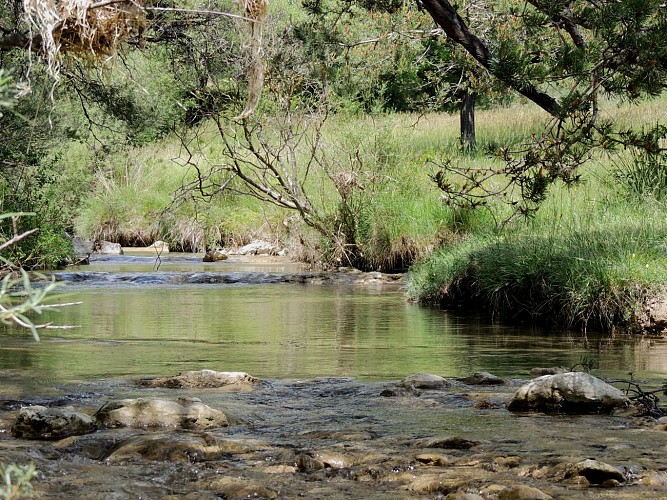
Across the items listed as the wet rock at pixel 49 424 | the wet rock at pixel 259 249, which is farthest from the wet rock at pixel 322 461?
the wet rock at pixel 259 249

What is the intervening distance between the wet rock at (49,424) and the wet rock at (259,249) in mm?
17195

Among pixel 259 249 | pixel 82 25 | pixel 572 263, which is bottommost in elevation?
pixel 572 263

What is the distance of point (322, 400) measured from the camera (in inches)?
227

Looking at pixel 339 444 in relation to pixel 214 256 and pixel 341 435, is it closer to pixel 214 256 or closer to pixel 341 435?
pixel 341 435

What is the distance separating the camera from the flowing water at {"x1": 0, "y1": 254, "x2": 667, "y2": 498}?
3.93 metres

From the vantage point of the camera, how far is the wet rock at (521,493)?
358cm

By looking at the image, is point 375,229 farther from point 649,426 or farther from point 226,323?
point 649,426

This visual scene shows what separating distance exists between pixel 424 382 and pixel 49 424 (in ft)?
7.98

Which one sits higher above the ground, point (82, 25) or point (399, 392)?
point (82, 25)

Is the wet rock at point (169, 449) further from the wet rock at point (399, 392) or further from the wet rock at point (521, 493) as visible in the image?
the wet rock at point (399, 392)

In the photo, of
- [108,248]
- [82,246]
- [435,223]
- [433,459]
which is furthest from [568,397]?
[108,248]

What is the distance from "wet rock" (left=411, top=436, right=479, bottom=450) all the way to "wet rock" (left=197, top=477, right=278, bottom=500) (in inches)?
38.6

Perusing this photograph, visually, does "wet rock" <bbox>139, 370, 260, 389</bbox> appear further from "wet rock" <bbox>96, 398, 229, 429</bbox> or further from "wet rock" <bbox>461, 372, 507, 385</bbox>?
"wet rock" <bbox>461, 372, 507, 385</bbox>

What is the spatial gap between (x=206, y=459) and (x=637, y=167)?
956 centimetres
